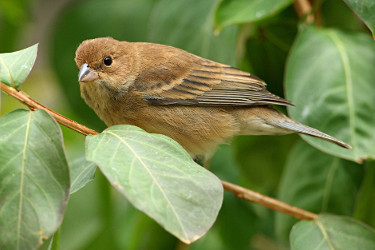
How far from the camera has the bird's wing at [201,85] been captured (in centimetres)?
289

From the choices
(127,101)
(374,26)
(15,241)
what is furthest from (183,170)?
(127,101)

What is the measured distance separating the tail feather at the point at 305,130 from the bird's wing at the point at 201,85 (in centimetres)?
15

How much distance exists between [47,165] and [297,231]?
1160mm

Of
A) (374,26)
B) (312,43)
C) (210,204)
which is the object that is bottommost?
(210,204)

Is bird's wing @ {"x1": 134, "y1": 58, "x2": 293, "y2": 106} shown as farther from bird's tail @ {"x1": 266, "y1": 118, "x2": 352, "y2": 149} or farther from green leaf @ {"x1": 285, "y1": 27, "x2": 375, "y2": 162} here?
green leaf @ {"x1": 285, "y1": 27, "x2": 375, "y2": 162}

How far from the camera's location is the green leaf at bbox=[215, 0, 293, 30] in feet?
8.24

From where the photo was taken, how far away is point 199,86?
2982mm

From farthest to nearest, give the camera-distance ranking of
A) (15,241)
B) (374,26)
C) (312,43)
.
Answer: (312,43)
(374,26)
(15,241)

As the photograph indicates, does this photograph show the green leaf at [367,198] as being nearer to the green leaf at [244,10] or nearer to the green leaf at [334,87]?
the green leaf at [334,87]

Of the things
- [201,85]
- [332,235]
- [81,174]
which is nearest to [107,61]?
[201,85]

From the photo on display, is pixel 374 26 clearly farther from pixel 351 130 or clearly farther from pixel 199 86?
pixel 199 86

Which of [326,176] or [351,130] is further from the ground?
[351,130]

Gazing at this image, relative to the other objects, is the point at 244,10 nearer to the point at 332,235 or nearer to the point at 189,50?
the point at 189,50

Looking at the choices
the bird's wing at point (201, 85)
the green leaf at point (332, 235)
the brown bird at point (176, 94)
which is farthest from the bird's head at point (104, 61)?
the green leaf at point (332, 235)
